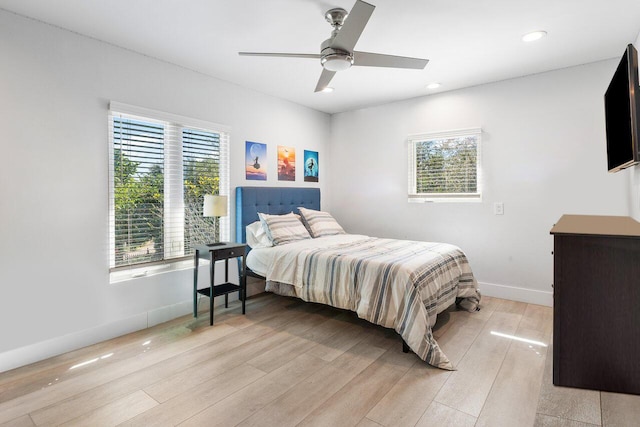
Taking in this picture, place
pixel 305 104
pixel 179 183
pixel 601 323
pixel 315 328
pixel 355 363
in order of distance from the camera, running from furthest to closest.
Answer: pixel 305 104, pixel 179 183, pixel 315 328, pixel 355 363, pixel 601 323

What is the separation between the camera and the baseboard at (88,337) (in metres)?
2.33

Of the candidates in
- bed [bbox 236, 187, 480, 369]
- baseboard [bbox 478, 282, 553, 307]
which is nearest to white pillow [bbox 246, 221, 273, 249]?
bed [bbox 236, 187, 480, 369]

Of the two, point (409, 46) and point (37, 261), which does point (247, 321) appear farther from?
point (409, 46)

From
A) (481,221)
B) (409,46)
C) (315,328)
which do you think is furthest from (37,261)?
(481,221)

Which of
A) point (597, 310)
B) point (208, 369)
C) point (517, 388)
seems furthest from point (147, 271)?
point (597, 310)

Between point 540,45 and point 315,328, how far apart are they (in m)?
3.17

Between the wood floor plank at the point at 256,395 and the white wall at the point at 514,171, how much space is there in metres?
2.54

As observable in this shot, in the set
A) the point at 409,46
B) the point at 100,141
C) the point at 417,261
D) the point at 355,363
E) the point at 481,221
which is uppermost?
the point at 409,46

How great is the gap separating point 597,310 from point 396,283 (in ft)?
4.81

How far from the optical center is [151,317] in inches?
120

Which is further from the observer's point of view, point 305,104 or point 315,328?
point 305,104

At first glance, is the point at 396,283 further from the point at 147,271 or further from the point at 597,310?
the point at 147,271

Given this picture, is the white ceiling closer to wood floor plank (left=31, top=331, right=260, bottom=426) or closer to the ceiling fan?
the ceiling fan

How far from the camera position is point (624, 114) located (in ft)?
6.31
